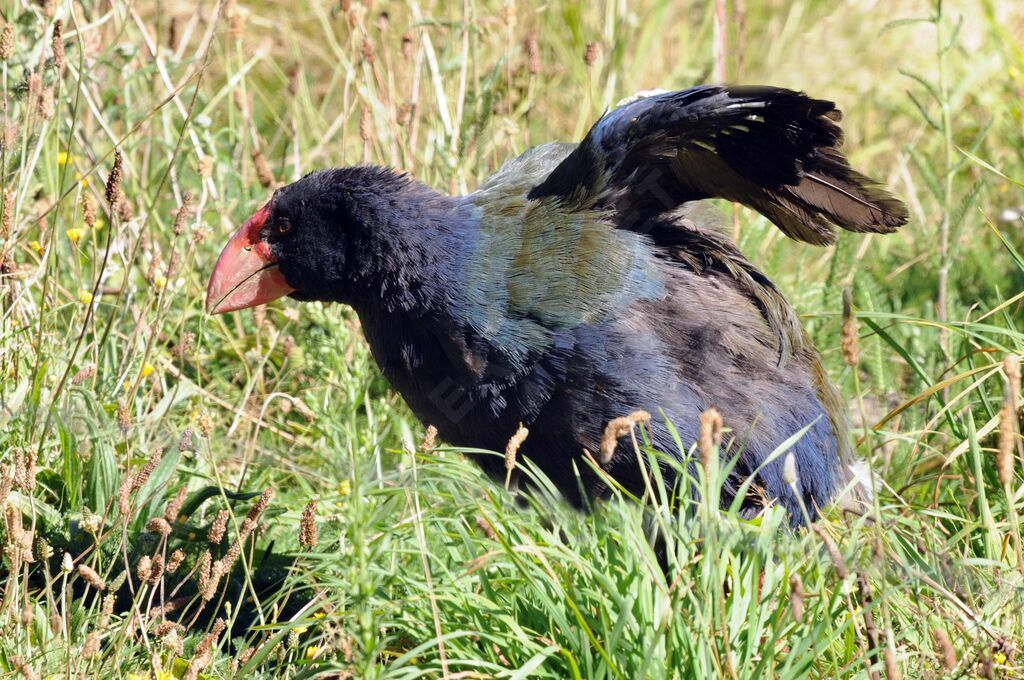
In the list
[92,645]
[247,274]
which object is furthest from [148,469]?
[247,274]

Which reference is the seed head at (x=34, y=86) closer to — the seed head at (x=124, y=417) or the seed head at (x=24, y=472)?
the seed head at (x=124, y=417)

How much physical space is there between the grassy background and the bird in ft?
0.57

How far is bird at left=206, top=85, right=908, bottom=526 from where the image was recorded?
277cm

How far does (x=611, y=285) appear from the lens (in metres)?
2.83

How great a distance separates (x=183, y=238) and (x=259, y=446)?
0.90m

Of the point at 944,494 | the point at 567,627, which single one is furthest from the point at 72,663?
the point at 944,494

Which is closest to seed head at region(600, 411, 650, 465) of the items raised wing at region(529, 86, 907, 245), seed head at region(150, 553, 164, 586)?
seed head at region(150, 553, 164, 586)

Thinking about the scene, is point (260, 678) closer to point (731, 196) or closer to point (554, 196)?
point (554, 196)

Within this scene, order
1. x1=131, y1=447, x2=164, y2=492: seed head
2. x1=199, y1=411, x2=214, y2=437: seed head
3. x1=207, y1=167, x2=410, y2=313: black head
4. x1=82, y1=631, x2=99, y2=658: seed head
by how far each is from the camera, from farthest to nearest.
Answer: x1=207, y1=167, x2=410, y2=313: black head → x1=199, y1=411, x2=214, y2=437: seed head → x1=131, y1=447, x2=164, y2=492: seed head → x1=82, y1=631, x2=99, y2=658: seed head

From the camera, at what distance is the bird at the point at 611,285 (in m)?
2.77

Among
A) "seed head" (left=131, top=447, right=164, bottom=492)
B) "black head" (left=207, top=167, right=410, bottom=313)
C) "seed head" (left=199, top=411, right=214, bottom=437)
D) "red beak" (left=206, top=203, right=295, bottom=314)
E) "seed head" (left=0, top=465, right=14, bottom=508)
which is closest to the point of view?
"seed head" (left=0, top=465, right=14, bottom=508)

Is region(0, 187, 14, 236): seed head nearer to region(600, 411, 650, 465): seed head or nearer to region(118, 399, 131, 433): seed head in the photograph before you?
region(118, 399, 131, 433): seed head

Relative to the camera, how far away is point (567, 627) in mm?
2180

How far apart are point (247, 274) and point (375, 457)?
124 cm
